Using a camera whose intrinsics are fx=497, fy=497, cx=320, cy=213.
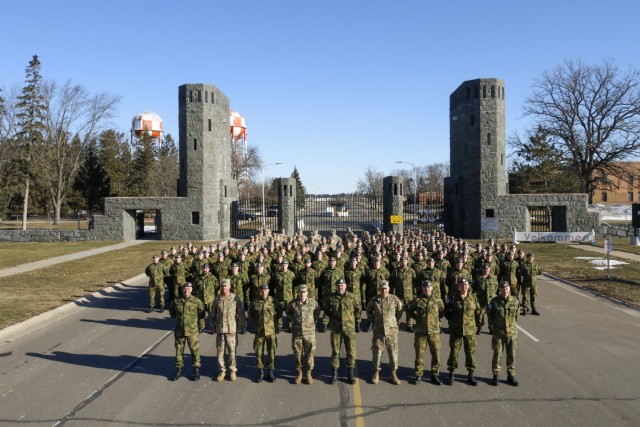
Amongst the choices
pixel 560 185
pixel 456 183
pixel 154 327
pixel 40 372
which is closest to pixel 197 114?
pixel 456 183

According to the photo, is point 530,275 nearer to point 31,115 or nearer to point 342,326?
point 342,326

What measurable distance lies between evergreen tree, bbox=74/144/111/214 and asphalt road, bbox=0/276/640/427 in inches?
1628

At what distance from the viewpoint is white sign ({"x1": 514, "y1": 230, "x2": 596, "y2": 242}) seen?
3034 cm

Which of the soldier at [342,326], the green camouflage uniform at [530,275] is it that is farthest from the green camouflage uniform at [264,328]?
the green camouflage uniform at [530,275]

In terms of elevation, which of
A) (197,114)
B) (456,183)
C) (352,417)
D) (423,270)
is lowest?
(352,417)

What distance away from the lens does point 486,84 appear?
106 feet

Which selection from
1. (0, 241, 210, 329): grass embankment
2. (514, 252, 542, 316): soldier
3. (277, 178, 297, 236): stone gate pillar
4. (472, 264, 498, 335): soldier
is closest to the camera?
(472, 264, 498, 335): soldier

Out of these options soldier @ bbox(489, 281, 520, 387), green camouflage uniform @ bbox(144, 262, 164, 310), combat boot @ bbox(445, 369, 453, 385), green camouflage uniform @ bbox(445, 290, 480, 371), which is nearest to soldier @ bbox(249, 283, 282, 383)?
combat boot @ bbox(445, 369, 453, 385)

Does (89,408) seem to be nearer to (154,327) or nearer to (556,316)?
(154,327)

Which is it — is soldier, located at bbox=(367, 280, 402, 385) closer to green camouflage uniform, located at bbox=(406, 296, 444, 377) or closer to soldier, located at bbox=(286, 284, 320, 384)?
green camouflage uniform, located at bbox=(406, 296, 444, 377)

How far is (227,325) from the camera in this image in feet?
26.6

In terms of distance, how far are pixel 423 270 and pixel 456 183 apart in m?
23.8

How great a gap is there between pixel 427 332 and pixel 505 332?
121cm

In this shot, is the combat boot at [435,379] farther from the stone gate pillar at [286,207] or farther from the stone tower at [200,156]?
the stone tower at [200,156]
